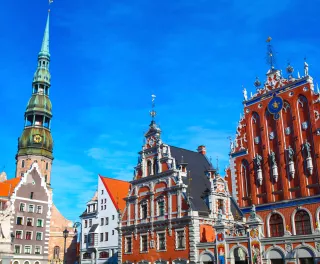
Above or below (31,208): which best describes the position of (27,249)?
Result: below

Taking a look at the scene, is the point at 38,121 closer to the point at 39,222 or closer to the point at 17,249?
the point at 39,222

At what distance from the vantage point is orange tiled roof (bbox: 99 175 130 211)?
55938mm

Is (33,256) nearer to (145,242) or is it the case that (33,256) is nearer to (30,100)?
→ (145,242)

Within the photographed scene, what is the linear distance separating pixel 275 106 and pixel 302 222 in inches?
442

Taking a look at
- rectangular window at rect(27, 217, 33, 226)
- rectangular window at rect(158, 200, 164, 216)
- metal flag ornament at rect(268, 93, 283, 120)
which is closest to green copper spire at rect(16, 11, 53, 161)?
rectangular window at rect(27, 217, 33, 226)

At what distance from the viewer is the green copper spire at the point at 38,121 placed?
7456 cm

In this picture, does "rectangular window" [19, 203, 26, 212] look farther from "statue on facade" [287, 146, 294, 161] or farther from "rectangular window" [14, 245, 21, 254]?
"statue on facade" [287, 146, 294, 161]

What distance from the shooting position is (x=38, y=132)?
248 ft

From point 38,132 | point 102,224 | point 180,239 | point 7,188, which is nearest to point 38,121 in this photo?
point 38,132

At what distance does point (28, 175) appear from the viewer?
60.2 metres

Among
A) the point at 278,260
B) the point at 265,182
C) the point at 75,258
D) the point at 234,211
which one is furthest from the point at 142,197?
the point at 75,258

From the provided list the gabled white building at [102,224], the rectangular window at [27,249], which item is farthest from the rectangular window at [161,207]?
the rectangular window at [27,249]

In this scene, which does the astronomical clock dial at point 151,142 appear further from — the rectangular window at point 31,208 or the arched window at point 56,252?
the arched window at point 56,252

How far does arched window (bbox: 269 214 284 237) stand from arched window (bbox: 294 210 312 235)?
4.94 ft
